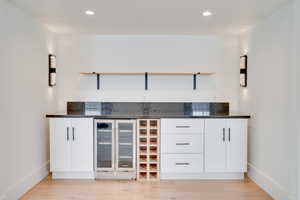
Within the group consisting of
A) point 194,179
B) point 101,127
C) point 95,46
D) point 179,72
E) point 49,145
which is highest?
point 95,46

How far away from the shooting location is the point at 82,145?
3936 millimetres

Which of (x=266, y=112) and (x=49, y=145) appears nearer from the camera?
(x=266, y=112)

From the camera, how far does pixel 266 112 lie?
3541mm

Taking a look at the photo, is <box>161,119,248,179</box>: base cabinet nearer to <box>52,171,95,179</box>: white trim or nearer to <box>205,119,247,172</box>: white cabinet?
<box>205,119,247,172</box>: white cabinet

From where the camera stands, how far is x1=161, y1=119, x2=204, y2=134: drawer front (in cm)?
394

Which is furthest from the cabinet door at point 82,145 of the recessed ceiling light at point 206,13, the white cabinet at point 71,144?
the recessed ceiling light at point 206,13

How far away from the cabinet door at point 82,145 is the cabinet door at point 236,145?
202cm

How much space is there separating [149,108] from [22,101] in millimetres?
2009

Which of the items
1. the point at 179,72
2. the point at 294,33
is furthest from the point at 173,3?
the point at 179,72

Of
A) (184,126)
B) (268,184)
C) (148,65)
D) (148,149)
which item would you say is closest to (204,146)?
(184,126)

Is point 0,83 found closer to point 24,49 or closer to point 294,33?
point 24,49

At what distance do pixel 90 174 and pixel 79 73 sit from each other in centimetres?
171

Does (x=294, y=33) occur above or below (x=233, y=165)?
above

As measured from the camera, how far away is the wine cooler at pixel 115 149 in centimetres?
396
